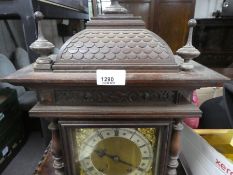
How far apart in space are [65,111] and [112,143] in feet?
0.64

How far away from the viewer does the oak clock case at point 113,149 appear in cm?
56

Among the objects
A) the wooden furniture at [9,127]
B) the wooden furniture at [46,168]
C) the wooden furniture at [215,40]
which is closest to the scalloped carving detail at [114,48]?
the wooden furniture at [46,168]

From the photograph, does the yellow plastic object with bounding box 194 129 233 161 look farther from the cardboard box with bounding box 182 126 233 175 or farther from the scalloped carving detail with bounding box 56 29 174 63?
the scalloped carving detail with bounding box 56 29 174 63

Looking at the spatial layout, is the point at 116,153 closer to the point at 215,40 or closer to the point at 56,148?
the point at 56,148

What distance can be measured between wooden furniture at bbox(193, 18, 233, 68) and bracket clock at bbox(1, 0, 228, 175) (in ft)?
6.93

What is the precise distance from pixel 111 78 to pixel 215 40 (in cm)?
249

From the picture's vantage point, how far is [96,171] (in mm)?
624

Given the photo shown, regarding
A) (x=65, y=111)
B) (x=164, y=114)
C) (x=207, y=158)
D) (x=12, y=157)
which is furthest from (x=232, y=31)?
(x=12, y=157)

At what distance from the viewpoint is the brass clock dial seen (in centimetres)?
57

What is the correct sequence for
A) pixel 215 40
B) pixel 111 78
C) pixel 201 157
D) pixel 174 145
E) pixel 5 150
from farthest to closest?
pixel 215 40, pixel 5 150, pixel 201 157, pixel 174 145, pixel 111 78

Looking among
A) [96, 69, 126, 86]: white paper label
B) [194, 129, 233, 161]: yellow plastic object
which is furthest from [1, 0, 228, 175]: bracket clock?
[194, 129, 233, 161]: yellow plastic object

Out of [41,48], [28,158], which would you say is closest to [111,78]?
[41,48]

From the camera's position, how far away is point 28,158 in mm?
1313

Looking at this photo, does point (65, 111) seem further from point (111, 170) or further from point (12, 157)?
point (12, 157)
